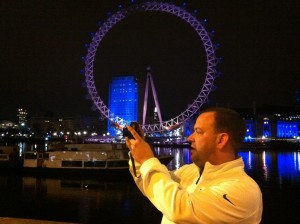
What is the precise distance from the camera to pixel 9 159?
108 feet

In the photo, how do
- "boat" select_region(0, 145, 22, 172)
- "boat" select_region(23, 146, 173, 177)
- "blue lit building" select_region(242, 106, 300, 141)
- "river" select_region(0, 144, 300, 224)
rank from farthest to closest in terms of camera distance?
"blue lit building" select_region(242, 106, 300, 141)
"boat" select_region(0, 145, 22, 172)
"boat" select_region(23, 146, 173, 177)
"river" select_region(0, 144, 300, 224)

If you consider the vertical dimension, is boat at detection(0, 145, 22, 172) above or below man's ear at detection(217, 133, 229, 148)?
below

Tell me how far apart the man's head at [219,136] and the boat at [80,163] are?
85.0 ft

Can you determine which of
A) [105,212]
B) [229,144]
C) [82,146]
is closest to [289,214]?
[105,212]

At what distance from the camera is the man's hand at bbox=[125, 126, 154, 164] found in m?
1.94

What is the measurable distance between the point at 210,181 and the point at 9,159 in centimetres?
3444

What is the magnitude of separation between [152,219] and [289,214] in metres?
7.43

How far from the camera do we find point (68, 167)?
28.9 metres

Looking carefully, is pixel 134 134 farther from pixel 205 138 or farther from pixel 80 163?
pixel 80 163

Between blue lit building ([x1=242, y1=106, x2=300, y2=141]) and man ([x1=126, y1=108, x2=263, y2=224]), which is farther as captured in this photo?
blue lit building ([x1=242, y1=106, x2=300, y2=141])

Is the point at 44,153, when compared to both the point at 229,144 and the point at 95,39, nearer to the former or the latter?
the point at 95,39

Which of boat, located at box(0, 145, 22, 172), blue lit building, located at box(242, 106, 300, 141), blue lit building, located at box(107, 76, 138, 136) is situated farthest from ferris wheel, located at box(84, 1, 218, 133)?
blue lit building, located at box(242, 106, 300, 141)

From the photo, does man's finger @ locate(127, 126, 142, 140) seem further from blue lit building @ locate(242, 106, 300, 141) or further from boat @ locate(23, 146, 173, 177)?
blue lit building @ locate(242, 106, 300, 141)

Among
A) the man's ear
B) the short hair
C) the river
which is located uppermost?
the short hair
